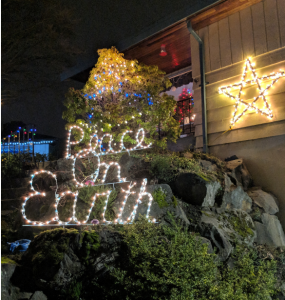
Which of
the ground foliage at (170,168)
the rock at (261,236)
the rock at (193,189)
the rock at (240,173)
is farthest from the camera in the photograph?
the rock at (240,173)

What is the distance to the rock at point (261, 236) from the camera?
5402 millimetres

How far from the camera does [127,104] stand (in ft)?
24.9

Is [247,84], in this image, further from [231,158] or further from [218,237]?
[218,237]

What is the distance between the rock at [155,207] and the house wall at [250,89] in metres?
2.84

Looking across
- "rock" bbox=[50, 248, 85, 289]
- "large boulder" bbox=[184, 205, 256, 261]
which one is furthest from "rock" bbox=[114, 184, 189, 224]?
"rock" bbox=[50, 248, 85, 289]

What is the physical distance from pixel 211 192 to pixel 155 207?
117cm

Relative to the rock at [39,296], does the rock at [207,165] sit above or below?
above

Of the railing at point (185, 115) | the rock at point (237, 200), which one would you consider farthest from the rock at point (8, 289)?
the railing at point (185, 115)

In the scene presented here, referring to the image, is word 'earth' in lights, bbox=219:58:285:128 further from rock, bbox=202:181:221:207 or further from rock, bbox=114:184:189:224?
rock, bbox=114:184:189:224

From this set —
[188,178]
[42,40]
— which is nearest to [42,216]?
[188,178]

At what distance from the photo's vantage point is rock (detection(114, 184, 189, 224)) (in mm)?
4539

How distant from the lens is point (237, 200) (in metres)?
5.75

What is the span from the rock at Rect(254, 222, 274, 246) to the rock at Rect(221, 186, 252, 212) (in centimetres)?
38

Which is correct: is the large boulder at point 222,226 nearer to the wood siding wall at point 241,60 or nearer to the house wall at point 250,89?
the house wall at point 250,89
